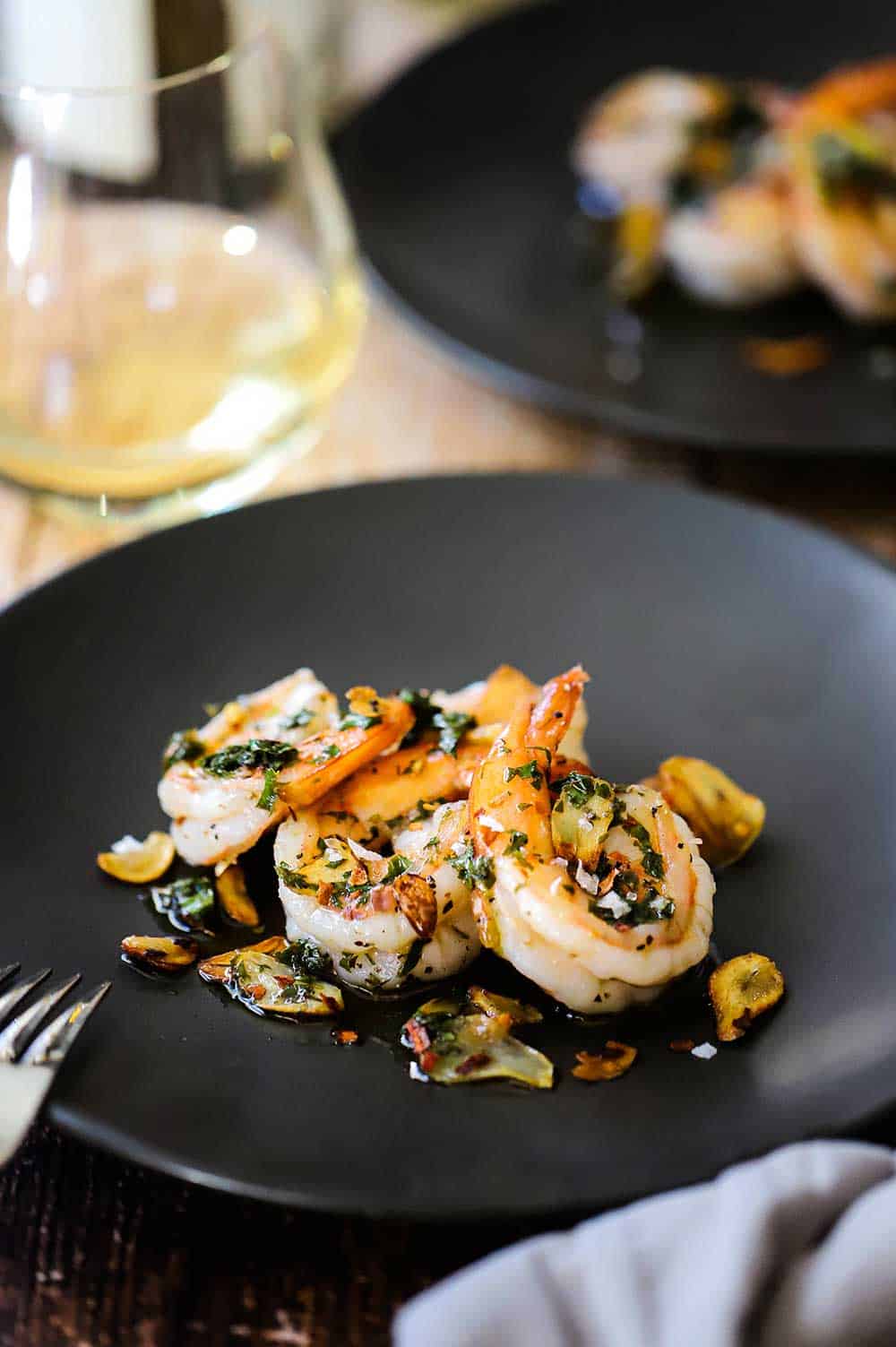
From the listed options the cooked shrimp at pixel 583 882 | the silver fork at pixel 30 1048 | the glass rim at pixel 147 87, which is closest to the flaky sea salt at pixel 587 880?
the cooked shrimp at pixel 583 882

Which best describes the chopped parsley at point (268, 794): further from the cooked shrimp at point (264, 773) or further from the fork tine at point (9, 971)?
the fork tine at point (9, 971)

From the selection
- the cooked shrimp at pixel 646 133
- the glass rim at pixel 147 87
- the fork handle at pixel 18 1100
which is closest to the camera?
the fork handle at pixel 18 1100

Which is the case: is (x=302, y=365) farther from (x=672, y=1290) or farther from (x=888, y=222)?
(x=672, y=1290)

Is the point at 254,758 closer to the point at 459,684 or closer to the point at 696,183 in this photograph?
the point at 459,684

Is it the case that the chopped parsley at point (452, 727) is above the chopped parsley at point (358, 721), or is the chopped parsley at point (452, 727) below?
below

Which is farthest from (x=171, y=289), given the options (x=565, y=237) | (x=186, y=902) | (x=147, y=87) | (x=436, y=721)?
(x=186, y=902)

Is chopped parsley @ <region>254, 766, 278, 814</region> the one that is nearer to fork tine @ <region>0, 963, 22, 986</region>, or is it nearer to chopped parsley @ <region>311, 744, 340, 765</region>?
chopped parsley @ <region>311, 744, 340, 765</region>

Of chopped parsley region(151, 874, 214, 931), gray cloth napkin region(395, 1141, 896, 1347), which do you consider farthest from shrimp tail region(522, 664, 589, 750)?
gray cloth napkin region(395, 1141, 896, 1347)

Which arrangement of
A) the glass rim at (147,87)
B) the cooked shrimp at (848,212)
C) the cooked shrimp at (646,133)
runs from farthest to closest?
1. the cooked shrimp at (646,133)
2. the cooked shrimp at (848,212)
3. the glass rim at (147,87)
